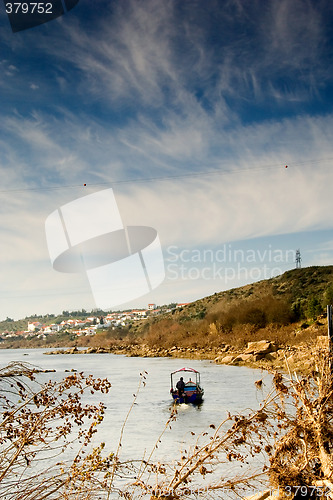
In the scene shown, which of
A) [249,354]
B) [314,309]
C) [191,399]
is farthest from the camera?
[314,309]

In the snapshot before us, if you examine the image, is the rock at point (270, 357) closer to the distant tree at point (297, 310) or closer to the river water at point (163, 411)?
the river water at point (163, 411)

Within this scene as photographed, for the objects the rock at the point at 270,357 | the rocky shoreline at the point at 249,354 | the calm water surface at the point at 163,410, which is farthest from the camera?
the rock at the point at 270,357

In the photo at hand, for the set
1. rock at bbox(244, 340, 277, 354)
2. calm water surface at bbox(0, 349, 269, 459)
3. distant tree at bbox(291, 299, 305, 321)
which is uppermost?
distant tree at bbox(291, 299, 305, 321)

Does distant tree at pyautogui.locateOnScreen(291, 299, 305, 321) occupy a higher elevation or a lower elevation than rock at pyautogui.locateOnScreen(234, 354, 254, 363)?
higher

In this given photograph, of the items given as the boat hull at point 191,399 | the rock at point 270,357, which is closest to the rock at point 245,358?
the rock at point 270,357

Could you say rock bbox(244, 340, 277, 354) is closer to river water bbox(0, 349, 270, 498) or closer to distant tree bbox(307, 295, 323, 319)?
river water bbox(0, 349, 270, 498)

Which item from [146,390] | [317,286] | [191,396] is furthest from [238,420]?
[317,286]

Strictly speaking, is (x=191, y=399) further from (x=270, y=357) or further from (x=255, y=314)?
(x=255, y=314)

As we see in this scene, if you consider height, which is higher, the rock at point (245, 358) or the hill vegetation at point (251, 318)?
the hill vegetation at point (251, 318)

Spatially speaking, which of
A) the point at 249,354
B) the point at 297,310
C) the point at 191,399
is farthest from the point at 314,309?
the point at 191,399

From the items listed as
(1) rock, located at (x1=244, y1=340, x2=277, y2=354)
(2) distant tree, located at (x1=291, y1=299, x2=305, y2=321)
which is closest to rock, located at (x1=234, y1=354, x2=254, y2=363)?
(1) rock, located at (x1=244, y1=340, x2=277, y2=354)

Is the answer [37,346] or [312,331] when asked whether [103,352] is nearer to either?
[312,331]

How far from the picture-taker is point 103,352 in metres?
78.4

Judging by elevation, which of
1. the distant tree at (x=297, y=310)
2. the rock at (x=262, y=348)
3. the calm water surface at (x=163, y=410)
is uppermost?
the distant tree at (x=297, y=310)
